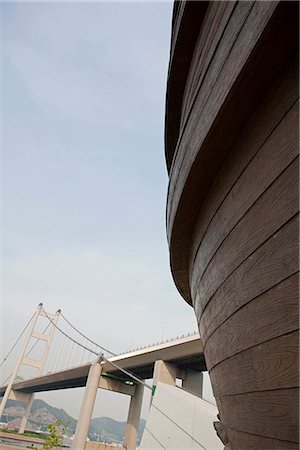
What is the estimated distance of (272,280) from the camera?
1.41 metres

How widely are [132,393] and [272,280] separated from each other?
38590mm

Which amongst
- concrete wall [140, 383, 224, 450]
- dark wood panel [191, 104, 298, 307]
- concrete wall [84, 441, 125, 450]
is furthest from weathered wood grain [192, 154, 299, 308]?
concrete wall [84, 441, 125, 450]

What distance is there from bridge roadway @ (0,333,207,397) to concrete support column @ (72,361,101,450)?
44.1 inches

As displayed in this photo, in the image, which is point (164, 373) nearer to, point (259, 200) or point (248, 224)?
point (248, 224)

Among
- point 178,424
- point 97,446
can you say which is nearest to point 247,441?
point 178,424

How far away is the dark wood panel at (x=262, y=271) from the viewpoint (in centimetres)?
131

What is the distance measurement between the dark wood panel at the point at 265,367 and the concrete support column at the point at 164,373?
2495cm

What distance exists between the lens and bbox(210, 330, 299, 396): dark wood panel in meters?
1.29

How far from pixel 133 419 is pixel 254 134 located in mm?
37556

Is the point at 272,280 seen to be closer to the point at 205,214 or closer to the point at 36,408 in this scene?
the point at 205,214

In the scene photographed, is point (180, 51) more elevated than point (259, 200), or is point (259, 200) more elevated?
point (180, 51)

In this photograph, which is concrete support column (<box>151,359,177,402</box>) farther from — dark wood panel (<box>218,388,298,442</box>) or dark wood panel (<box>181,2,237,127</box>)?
dark wood panel (<box>181,2,237,127</box>)

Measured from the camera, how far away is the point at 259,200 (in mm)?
1548

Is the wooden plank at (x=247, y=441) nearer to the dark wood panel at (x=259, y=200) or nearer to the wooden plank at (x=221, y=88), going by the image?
the dark wood panel at (x=259, y=200)
